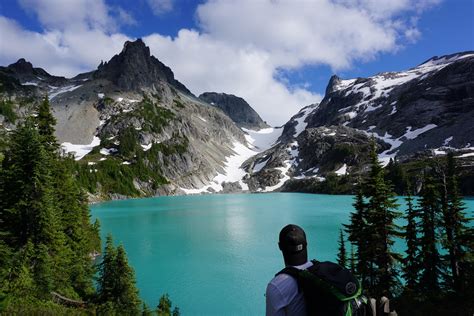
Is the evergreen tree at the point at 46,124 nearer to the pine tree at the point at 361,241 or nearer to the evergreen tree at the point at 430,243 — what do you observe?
the pine tree at the point at 361,241

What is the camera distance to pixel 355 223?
23984 millimetres

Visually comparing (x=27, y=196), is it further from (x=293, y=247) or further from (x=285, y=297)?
(x=285, y=297)

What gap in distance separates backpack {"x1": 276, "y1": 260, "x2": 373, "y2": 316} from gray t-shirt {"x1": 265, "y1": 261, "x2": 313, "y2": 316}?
2.5 inches

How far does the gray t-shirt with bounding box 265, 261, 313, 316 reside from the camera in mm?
3768

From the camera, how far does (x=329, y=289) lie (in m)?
3.52

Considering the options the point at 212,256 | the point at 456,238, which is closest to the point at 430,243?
the point at 456,238

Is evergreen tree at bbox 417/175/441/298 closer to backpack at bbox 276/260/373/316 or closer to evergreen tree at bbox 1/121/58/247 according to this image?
backpack at bbox 276/260/373/316

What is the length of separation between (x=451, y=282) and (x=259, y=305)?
1461 centimetres

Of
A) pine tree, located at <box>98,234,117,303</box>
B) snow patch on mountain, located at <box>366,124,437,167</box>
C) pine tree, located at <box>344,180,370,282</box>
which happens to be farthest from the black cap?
snow patch on mountain, located at <box>366,124,437,167</box>

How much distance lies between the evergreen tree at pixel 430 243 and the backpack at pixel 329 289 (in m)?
21.3

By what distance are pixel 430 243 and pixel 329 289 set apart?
21628mm

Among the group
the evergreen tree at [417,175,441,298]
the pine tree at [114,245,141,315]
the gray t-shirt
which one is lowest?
the pine tree at [114,245,141,315]

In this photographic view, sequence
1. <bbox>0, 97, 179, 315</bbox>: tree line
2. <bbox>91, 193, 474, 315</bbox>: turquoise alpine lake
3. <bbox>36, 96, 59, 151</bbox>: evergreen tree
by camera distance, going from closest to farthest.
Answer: <bbox>0, 97, 179, 315</bbox>: tree line, <bbox>36, 96, 59, 151</bbox>: evergreen tree, <bbox>91, 193, 474, 315</bbox>: turquoise alpine lake

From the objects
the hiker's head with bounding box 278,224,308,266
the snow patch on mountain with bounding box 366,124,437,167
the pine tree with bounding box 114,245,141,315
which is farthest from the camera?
the snow patch on mountain with bounding box 366,124,437,167
